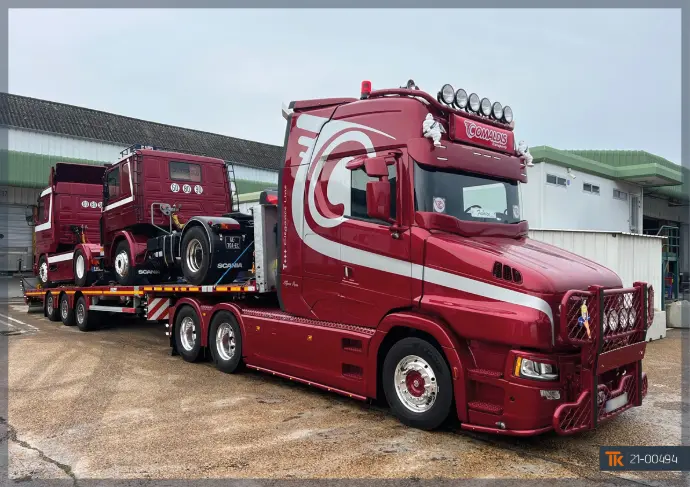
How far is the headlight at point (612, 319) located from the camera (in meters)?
5.01

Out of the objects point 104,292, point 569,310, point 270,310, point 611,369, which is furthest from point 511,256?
point 104,292

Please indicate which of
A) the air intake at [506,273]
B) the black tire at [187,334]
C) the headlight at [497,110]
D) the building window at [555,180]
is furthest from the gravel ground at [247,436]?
the building window at [555,180]

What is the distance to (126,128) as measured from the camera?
29.4 metres

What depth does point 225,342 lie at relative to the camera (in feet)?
27.5

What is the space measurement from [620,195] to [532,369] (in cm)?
1793

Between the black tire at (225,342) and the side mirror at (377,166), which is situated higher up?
the side mirror at (377,166)

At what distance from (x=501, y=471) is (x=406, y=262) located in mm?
2078

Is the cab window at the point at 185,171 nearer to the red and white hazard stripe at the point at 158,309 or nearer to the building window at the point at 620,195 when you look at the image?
the red and white hazard stripe at the point at 158,309

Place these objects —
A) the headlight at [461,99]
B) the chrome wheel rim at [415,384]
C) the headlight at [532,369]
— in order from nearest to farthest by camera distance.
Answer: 1. the headlight at [532,369]
2. the chrome wheel rim at [415,384]
3. the headlight at [461,99]

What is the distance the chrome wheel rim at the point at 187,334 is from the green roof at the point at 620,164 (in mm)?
10235

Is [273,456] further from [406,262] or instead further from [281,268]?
[281,268]

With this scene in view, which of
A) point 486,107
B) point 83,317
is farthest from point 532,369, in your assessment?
point 83,317

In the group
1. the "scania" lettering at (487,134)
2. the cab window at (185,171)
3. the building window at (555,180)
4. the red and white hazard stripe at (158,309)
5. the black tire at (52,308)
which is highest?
the building window at (555,180)

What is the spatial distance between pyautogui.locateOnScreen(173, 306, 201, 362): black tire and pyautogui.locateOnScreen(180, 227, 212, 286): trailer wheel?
581mm
